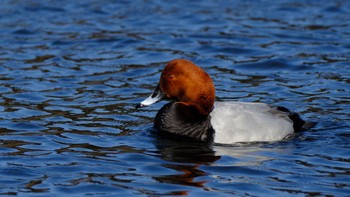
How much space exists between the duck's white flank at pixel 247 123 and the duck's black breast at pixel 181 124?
0.10 m

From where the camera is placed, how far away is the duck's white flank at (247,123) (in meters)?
8.62

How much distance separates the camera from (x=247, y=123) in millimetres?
8695

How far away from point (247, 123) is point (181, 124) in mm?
685

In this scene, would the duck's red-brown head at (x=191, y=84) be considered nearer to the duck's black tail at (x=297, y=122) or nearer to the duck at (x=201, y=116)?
the duck at (x=201, y=116)

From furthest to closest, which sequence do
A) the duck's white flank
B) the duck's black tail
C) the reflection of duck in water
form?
the duck's black tail, the duck's white flank, the reflection of duck in water

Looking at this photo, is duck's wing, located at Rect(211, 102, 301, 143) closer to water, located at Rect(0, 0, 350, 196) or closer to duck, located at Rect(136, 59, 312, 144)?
duck, located at Rect(136, 59, 312, 144)

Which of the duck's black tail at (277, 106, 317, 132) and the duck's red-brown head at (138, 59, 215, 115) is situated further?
the duck's black tail at (277, 106, 317, 132)

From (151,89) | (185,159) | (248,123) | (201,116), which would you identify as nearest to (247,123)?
(248,123)

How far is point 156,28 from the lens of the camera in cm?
1469

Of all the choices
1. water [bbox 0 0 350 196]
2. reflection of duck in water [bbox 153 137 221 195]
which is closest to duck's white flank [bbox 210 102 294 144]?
water [bbox 0 0 350 196]

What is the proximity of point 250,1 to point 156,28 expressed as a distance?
2.63m

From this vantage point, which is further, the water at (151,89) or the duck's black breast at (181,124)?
the duck's black breast at (181,124)

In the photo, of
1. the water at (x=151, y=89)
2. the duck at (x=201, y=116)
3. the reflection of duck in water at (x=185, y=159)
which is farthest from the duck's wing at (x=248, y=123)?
the reflection of duck in water at (x=185, y=159)

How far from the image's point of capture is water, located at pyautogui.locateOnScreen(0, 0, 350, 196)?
7.29m
